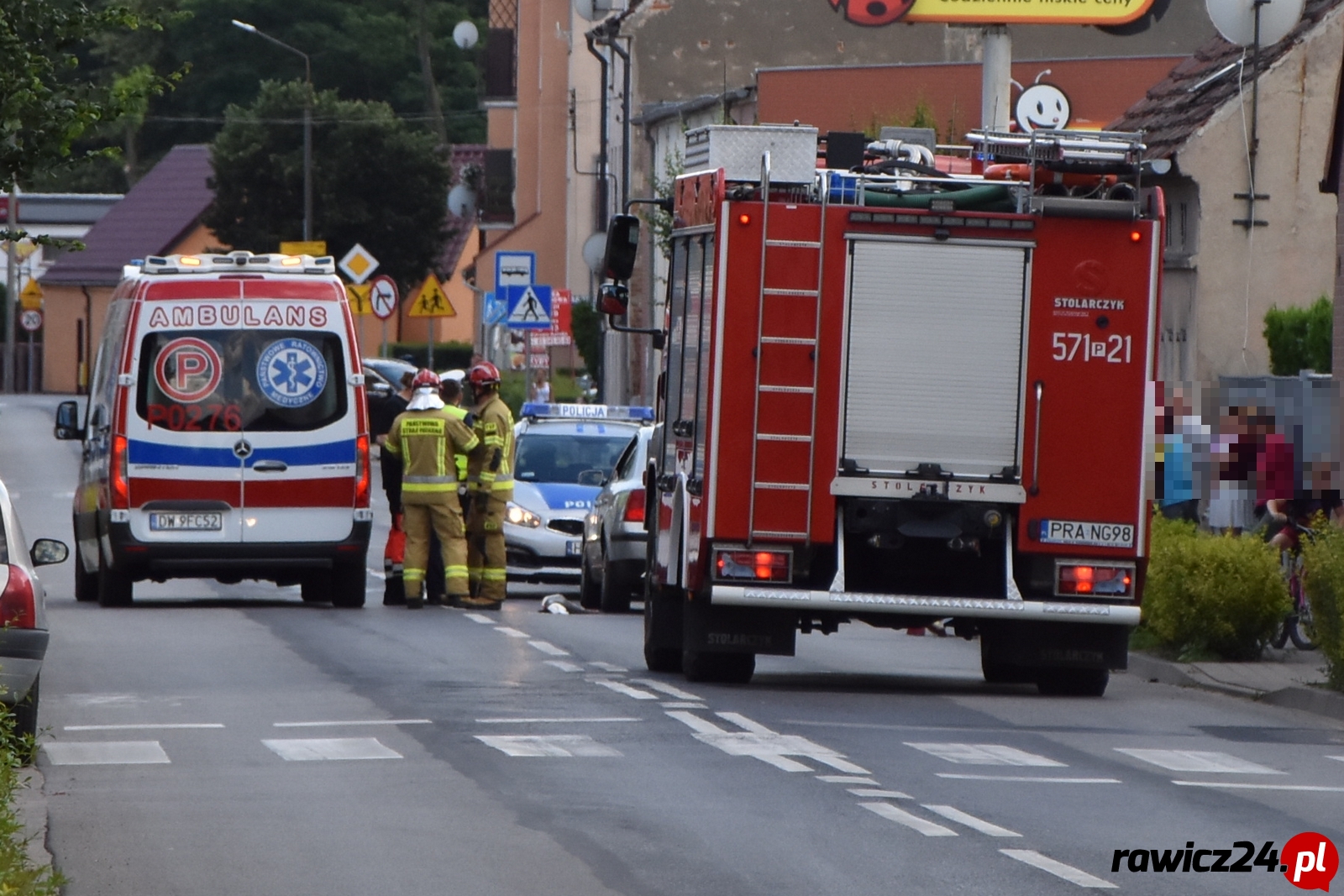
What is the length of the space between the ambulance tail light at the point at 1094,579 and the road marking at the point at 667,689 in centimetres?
210

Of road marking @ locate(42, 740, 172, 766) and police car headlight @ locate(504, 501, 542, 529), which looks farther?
police car headlight @ locate(504, 501, 542, 529)

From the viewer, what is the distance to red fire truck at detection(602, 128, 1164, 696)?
1467cm

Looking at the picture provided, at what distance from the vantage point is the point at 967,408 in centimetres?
1487

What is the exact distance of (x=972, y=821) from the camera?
10.1 metres

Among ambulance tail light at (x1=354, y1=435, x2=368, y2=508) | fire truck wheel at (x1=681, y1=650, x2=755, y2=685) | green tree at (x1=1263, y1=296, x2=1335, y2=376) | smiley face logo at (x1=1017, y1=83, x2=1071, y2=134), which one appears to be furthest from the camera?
smiley face logo at (x1=1017, y1=83, x2=1071, y2=134)

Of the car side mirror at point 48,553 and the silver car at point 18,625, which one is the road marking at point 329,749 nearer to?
the silver car at point 18,625

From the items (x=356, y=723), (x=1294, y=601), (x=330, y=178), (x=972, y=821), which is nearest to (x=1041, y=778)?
(x=972, y=821)

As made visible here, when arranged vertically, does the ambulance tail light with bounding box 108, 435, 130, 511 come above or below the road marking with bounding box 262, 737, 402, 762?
above

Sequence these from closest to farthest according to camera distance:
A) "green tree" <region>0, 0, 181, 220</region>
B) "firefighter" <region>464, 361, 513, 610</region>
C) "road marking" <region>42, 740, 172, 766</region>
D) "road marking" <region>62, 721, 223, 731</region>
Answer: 1. "road marking" <region>42, 740, 172, 766</region>
2. "green tree" <region>0, 0, 181, 220</region>
3. "road marking" <region>62, 721, 223, 731</region>
4. "firefighter" <region>464, 361, 513, 610</region>

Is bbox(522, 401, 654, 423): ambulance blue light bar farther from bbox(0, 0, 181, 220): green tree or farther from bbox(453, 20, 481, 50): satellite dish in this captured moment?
bbox(453, 20, 481, 50): satellite dish

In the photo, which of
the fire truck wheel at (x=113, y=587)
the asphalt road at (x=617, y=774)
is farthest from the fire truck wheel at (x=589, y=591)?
the asphalt road at (x=617, y=774)

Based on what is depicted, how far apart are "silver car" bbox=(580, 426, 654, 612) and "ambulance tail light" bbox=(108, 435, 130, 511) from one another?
3.88 m

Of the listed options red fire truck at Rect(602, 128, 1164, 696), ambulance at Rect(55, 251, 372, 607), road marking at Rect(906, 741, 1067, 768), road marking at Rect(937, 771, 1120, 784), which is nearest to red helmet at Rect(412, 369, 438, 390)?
ambulance at Rect(55, 251, 372, 607)

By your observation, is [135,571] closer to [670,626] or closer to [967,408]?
[670,626]
